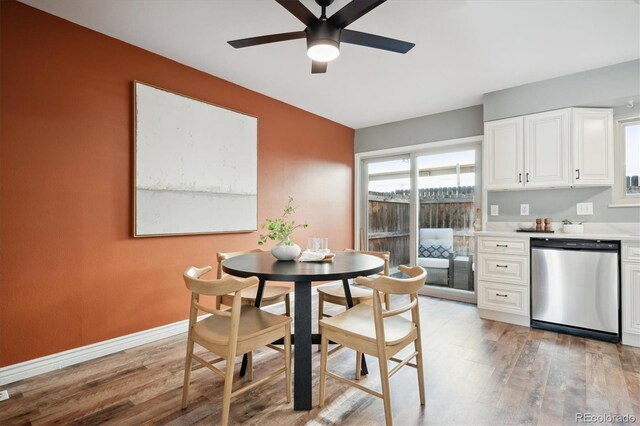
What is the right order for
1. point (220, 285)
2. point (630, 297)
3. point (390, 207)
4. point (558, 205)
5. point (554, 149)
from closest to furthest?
point (220, 285) < point (630, 297) < point (554, 149) < point (558, 205) < point (390, 207)

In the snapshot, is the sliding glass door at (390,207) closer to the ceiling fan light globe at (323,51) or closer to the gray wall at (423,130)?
the gray wall at (423,130)

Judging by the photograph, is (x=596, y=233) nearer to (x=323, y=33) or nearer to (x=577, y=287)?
(x=577, y=287)

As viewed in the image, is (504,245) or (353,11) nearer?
(353,11)

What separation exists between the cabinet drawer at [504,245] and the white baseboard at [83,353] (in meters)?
3.25

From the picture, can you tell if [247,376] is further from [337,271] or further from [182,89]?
[182,89]

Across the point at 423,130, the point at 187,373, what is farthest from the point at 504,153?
the point at 187,373

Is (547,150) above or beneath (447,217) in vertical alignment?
above

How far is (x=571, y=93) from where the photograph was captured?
3246 mm

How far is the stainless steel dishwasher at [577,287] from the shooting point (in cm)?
286

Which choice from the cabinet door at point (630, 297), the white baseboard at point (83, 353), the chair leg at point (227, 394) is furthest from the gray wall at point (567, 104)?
the white baseboard at point (83, 353)

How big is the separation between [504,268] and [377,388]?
2131mm

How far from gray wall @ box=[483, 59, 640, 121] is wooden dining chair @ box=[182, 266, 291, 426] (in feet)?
11.2

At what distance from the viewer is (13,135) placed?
2.17 metres

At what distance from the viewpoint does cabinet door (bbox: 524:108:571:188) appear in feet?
10.7
